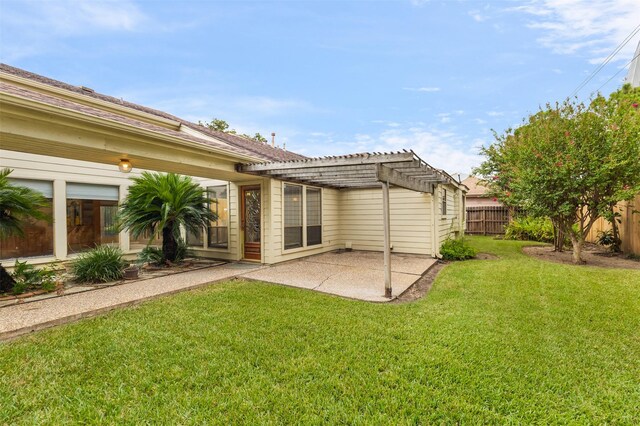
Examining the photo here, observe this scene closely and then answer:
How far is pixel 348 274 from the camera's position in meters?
6.35

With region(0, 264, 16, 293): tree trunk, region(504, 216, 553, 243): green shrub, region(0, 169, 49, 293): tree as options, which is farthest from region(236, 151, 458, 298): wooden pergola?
region(504, 216, 553, 243): green shrub

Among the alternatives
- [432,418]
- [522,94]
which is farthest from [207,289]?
[522,94]

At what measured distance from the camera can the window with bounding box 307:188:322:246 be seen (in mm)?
8875

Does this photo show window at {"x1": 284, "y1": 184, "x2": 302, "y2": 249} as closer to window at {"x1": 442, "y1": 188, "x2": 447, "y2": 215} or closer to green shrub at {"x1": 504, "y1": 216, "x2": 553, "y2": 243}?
window at {"x1": 442, "y1": 188, "x2": 447, "y2": 215}

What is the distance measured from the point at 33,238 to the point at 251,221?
464 centimetres

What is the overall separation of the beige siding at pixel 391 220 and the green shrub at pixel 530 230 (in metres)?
6.52

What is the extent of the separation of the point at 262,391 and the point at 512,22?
1010cm

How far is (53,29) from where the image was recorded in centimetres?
672

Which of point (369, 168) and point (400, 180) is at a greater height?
point (369, 168)

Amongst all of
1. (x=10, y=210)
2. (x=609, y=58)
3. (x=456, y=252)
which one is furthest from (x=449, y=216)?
(x=10, y=210)

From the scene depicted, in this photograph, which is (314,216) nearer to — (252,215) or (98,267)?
(252,215)

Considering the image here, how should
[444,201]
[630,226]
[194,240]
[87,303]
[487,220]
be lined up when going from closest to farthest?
[87,303], [630,226], [194,240], [444,201], [487,220]

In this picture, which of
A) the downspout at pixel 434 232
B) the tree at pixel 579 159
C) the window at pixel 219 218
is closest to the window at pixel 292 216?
the window at pixel 219 218

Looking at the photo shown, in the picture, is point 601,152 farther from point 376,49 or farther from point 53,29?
point 53,29
